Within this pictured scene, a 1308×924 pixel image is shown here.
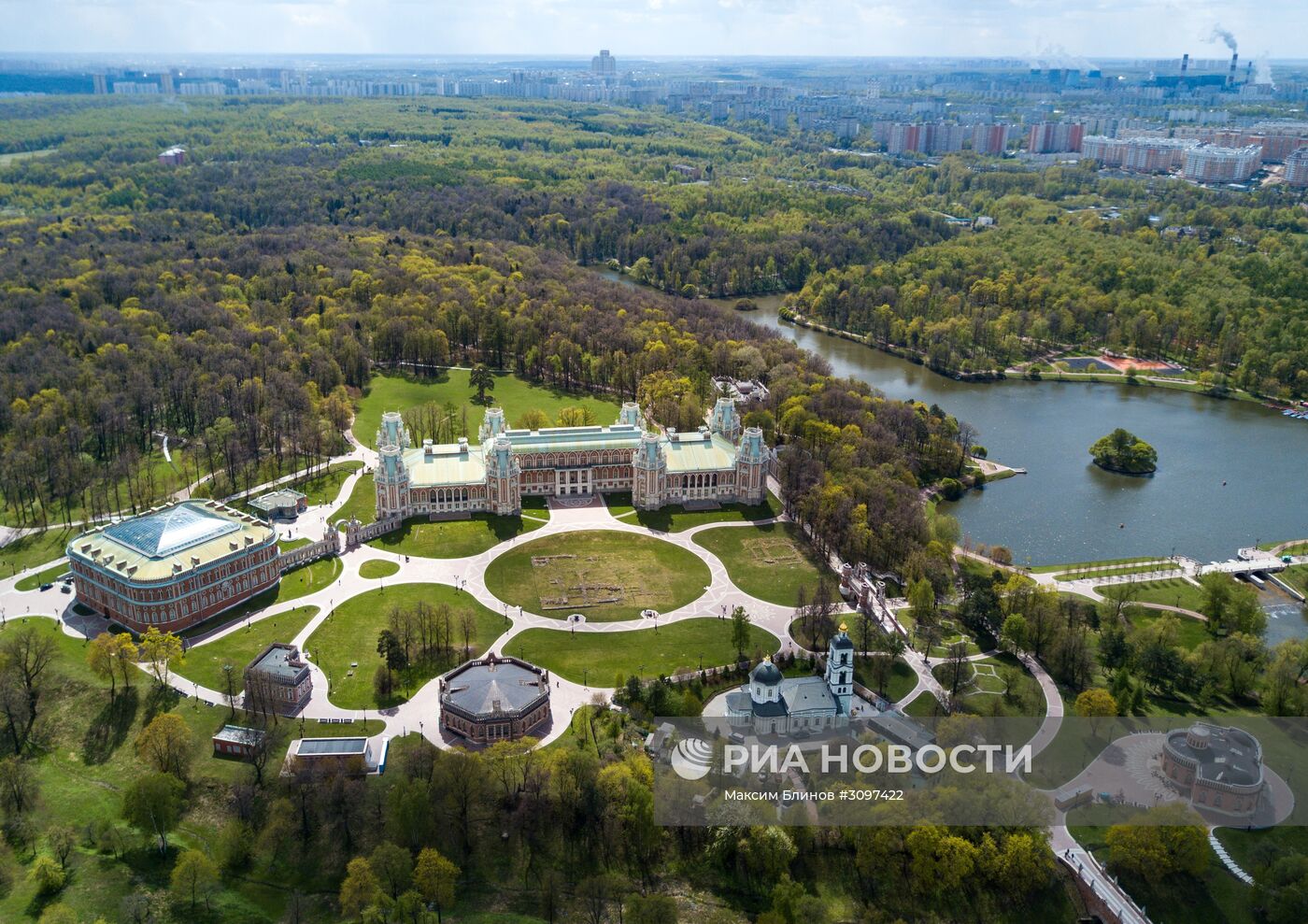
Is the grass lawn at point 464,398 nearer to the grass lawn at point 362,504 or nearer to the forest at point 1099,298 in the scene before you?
the grass lawn at point 362,504

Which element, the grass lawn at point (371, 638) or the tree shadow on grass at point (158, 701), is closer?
the tree shadow on grass at point (158, 701)

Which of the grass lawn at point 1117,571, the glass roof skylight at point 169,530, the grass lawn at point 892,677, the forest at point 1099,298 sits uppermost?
the forest at point 1099,298

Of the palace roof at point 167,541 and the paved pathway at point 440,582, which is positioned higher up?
the palace roof at point 167,541

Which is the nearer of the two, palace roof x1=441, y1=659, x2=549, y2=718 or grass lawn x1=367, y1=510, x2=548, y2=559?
palace roof x1=441, y1=659, x2=549, y2=718

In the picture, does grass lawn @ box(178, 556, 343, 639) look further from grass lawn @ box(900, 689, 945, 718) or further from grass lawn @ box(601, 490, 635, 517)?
grass lawn @ box(900, 689, 945, 718)

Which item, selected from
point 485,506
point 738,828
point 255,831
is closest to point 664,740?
point 738,828

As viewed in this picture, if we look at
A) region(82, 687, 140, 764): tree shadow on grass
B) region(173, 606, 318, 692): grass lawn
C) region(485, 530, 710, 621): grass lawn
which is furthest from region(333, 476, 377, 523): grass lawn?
region(82, 687, 140, 764): tree shadow on grass

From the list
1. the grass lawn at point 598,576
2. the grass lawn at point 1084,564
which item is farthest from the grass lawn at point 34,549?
the grass lawn at point 1084,564
